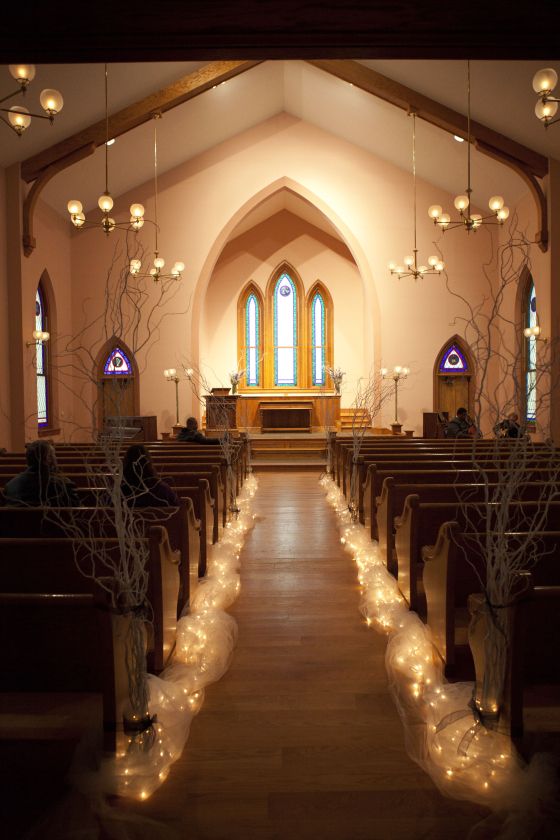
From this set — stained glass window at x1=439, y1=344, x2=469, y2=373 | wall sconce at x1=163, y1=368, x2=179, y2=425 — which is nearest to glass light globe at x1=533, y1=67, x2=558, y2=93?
stained glass window at x1=439, y1=344, x2=469, y2=373

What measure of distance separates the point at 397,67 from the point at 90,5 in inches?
349

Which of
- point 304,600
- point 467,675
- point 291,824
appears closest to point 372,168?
point 304,600

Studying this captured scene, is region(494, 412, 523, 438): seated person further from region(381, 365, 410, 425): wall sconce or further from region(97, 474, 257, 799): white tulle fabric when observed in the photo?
region(381, 365, 410, 425): wall sconce

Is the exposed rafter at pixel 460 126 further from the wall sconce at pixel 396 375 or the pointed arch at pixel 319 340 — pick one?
the pointed arch at pixel 319 340

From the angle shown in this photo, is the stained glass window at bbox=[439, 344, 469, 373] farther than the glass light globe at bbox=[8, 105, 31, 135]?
Yes

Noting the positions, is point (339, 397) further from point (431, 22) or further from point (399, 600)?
point (431, 22)

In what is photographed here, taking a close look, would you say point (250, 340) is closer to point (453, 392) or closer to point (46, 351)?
point (453, 392)

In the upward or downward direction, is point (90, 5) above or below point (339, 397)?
above

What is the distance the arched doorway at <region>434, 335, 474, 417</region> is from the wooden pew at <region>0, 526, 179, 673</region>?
1109 centimetres

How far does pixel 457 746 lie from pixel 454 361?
11.8 m

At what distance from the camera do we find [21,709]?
232 centimetres

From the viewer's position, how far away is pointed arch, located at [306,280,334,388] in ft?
50.2

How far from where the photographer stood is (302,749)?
2.29 metres

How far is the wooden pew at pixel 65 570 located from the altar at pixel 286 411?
10069mm
